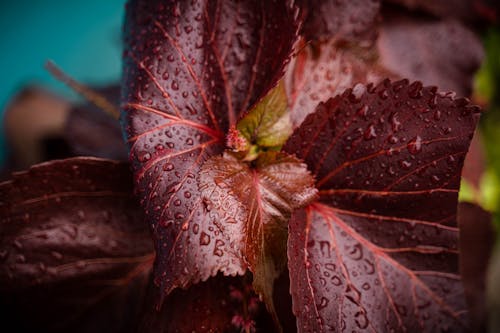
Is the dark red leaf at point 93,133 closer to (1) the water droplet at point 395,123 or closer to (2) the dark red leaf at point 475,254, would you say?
(1) the water droplet at point 395,123

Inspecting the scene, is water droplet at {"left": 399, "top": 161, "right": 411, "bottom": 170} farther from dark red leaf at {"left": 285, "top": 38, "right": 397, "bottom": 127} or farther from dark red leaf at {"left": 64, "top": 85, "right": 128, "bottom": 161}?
dark red leaf at {"left": 64, "top": 85, "right": 128, "bottom": 161}

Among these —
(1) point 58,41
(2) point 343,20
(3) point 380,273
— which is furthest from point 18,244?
(1) point 58,41

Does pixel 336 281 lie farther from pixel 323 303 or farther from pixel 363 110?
pixel 363 110

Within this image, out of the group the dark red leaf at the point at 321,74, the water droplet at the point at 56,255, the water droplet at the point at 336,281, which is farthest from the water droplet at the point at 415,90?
the water droplet at the point at 56,255

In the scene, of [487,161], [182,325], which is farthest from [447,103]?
[487,161]

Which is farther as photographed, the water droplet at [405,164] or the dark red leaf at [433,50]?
the dark red leaf at [433,50]

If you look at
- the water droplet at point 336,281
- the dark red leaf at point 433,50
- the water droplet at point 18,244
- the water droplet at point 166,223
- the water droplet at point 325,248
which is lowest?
the water droplet at point 18,244

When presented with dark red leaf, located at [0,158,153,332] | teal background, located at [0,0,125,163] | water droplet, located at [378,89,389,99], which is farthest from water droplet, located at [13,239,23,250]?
teal background, located at [0,0,125,163]
